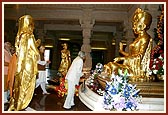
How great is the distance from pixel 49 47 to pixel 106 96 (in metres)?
16.5

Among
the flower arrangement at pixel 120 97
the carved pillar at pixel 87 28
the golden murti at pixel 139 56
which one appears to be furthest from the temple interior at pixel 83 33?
the flower arrangement at pixel 120 97

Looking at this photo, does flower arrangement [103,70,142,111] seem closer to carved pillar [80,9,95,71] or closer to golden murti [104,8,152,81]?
golden murti [104,8,152,81]

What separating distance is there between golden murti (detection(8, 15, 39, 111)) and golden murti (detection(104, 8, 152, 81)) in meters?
1.23

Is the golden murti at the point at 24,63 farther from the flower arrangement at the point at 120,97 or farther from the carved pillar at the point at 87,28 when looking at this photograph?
the carved pillar at the point at 87,28

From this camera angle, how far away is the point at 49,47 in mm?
19297

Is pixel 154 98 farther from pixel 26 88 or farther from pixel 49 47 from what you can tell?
pixel 49 47

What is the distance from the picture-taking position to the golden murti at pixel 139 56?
14.3 feet

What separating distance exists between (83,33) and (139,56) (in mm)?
6345

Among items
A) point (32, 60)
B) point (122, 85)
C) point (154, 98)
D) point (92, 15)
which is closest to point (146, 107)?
point (154, 98)

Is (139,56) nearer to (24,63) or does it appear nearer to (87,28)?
(24,63)

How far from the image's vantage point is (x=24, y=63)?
3846 mm

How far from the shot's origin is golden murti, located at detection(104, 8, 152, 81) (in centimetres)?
437

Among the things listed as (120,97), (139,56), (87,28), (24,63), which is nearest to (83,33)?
(87,28)

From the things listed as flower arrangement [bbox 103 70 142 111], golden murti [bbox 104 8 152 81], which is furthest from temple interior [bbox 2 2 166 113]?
flower arrangement [bbox 103 70 142 111]
